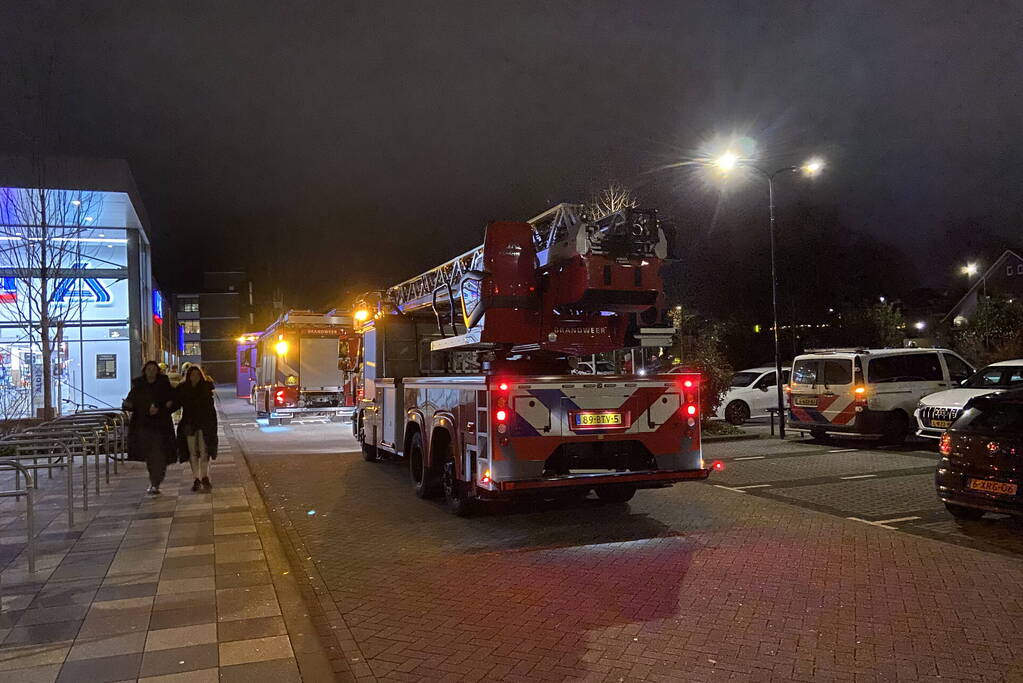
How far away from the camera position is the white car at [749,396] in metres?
19.9

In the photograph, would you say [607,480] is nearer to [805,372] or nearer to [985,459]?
[985,459]

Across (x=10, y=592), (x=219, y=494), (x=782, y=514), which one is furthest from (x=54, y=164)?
(x=782, y=514)

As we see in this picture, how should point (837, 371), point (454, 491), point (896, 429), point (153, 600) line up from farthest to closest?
point (837, 371) < point (896, 429) < point (454, 491) < point (153, 600)

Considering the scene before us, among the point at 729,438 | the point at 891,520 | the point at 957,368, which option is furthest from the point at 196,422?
the point at 957,368

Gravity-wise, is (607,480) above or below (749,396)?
below

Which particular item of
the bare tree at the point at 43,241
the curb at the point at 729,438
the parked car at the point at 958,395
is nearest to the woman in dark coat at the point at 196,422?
the bare tree at the point at 43,241

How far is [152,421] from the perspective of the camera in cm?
985

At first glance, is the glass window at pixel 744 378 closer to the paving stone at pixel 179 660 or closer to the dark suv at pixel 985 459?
the dark suv at pixel 985 459

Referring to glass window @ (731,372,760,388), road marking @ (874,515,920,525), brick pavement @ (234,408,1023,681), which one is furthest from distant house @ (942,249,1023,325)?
brick pavement @ (234,408,1023,681)

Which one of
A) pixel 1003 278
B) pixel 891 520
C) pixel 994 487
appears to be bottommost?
pixel 891 520

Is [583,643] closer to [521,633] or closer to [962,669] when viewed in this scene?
[521,633]

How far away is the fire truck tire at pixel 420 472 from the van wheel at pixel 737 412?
1194cm

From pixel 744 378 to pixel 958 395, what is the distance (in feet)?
27.2

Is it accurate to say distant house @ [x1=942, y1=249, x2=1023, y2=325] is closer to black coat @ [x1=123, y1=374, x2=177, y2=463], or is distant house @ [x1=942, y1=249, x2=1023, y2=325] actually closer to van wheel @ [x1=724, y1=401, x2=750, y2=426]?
van wheel @ [x1=724, y1=401, x2=750, y2=426]
